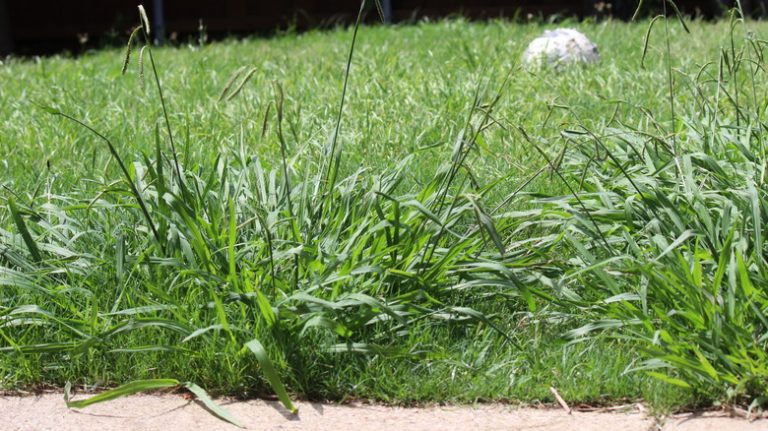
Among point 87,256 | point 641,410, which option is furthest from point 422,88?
point 641,410

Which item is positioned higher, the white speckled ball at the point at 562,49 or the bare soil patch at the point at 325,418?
the white speckled ball at the point at 562,49

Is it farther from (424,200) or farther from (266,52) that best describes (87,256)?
(266,52)

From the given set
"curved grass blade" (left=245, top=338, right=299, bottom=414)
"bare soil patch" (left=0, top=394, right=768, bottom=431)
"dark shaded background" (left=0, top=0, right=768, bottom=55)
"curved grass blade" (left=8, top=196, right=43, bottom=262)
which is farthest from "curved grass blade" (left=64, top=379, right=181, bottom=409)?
"dark shaded background" (left=0, top=0, right=768, bottom=55)

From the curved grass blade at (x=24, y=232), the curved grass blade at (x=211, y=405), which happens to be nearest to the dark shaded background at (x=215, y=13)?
the curved grass blade at (x=24, y=232)

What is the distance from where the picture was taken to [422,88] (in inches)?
257

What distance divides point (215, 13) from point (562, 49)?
26.8 feet

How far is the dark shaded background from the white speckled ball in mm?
6617

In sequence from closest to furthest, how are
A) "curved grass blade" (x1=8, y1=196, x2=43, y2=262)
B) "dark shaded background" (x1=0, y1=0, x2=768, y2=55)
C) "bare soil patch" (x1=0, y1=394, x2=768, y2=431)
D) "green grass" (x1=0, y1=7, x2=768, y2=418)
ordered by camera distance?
"bare soil patch" (x1=0, y1=394, x2=768, y2=431) < "green grass" (x1=0, y1=7, x2=768, y2=418) < "curved grass blade" (x1=8, y1=196, x2=43, y2=262) < "dark shaded background" (x1=0, y1=0, x2=768, y2=55)

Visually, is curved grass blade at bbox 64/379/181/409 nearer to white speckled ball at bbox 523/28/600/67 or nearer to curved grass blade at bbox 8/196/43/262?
curved grass blade at bbox 8/196/43/262

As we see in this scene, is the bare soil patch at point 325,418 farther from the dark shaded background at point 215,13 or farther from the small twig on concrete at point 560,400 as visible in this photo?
the dark shaded background at point 215,13

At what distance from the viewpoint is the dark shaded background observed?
14.2 metres

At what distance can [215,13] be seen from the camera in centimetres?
1448

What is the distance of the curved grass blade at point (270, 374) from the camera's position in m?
2.74

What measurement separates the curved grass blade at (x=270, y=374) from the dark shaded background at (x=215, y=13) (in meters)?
11.6
